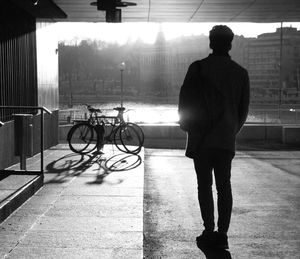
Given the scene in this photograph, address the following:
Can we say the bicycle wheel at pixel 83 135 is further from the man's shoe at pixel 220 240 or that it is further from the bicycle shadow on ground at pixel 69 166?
the man's shoe at pixel 220 240

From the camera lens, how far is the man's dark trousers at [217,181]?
173 inches

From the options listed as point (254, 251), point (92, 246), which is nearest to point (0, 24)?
point (92, 246)

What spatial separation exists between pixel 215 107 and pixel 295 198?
12.3 feet

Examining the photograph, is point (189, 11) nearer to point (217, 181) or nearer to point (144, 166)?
point (144, 166)

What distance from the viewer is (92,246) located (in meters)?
4.64

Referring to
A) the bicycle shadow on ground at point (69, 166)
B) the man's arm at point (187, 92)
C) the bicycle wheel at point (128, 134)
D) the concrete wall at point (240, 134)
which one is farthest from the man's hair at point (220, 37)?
the concrete wall at point (240, 134)

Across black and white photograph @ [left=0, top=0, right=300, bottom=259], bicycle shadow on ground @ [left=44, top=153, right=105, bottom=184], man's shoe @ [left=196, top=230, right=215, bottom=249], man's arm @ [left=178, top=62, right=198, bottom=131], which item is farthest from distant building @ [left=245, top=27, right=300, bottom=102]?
man's arm @ [left=178, top=62, right=198, bottom=131]

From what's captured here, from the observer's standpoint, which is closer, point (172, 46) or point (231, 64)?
point (231, 64)

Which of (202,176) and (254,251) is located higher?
(202,176)

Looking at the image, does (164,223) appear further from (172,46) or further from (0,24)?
(172,46)

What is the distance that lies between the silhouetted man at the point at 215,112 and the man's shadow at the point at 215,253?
68 mm

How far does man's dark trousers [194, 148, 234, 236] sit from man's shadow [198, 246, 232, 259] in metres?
0.18

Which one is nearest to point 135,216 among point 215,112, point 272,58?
point 215,112

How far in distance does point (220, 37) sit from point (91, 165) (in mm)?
6068
